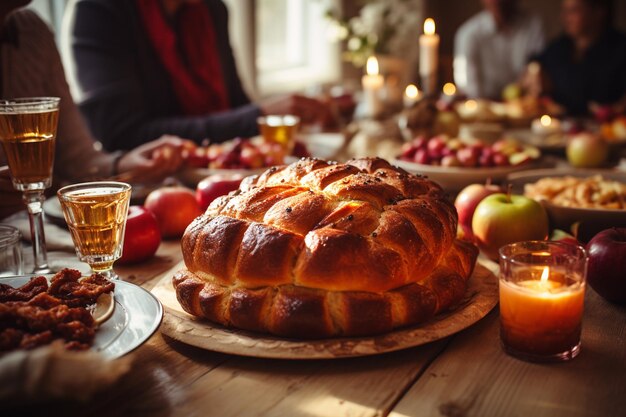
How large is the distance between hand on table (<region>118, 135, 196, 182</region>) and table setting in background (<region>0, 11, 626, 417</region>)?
0.79 meters

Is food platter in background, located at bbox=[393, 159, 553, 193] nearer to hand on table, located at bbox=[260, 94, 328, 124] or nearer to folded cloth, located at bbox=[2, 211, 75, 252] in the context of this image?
folded cloth, located at bbox=[2, 211, 75, 252]

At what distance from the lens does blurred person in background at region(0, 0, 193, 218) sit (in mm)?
2318

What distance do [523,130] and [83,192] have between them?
120 inches

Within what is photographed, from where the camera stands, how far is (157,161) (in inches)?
90.7

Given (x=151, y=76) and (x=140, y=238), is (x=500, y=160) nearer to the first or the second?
(x=140, y=238)

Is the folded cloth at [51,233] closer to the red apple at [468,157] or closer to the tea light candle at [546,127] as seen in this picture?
the red apple at [468,157]

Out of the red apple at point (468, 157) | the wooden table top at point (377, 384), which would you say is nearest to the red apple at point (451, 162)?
the red apple at point (468, 157)

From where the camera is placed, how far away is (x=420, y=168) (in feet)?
7.74

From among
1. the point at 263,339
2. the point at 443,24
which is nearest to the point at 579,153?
the point at 263,339

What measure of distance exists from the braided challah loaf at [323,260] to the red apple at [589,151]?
1738 millimetres

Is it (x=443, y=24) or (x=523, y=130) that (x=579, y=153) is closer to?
(x=523, y=130)

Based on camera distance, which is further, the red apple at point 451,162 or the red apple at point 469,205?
the red apple at point 451,162

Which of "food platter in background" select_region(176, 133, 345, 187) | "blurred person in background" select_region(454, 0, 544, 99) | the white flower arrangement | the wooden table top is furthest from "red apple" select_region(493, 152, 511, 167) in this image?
"blurred person in background" select_region(454, 0, 544, 99)

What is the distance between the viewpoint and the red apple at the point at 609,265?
4.21ft
